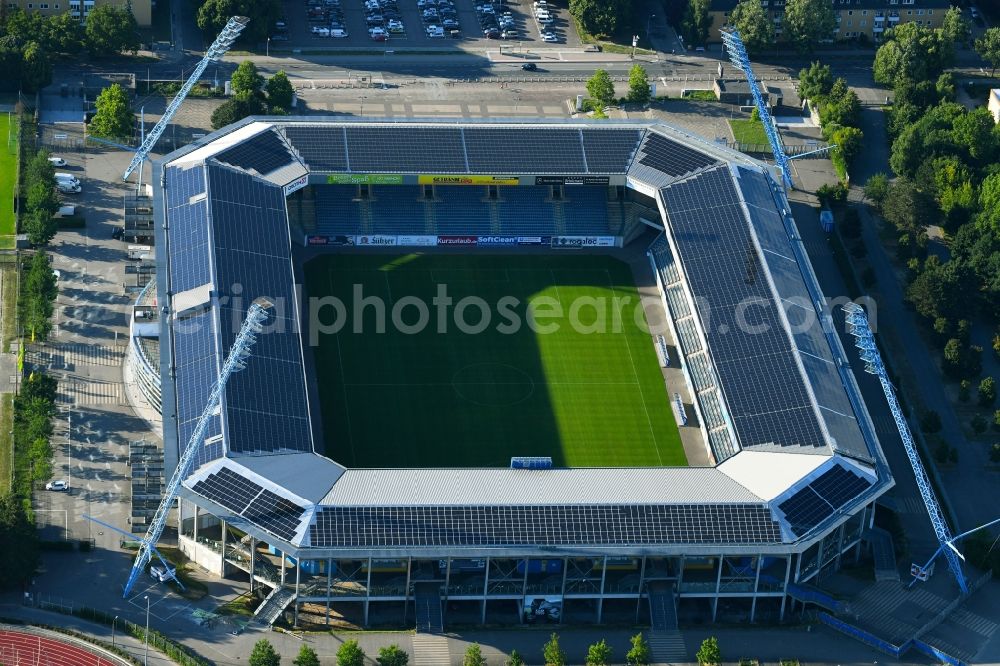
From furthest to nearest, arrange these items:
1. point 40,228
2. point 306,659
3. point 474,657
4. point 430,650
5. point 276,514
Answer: point 40,228, point 276,514, point 430,650, point 474,657, point 306,659

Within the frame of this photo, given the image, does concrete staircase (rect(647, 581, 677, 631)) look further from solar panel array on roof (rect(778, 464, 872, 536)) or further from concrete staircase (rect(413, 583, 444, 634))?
concrete staircase (rect(413, 583, 444, 634))

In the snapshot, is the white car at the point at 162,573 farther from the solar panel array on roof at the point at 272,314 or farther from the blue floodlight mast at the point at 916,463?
the blue floodlight mast at the point at 916,463

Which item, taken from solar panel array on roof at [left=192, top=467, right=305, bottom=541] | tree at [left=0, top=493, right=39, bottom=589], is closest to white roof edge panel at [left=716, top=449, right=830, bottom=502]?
solar panel array on roof at [left=192, top=467, right=305, bottom=541]

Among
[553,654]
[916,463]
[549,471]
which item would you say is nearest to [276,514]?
[549,471]

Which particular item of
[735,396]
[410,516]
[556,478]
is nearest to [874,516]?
[735,396]

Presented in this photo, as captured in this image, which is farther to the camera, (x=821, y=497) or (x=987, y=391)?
(x=987, y=391)

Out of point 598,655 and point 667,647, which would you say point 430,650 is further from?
point 667,647

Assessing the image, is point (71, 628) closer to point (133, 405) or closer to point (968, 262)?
point (133, 405)
